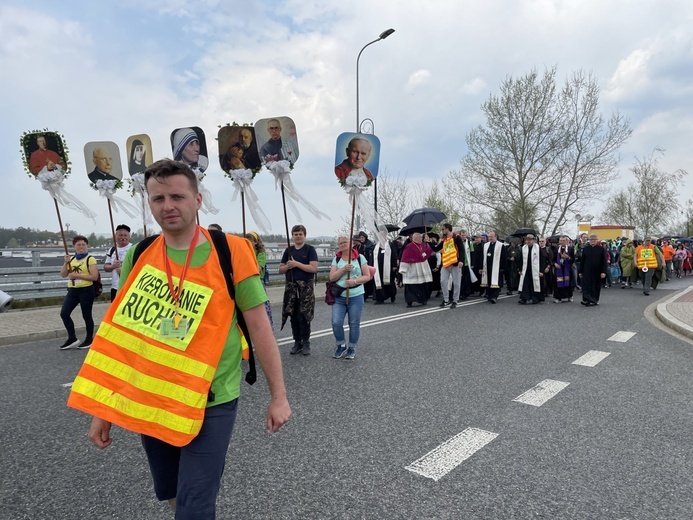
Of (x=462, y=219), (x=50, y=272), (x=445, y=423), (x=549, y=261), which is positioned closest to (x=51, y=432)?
(x=445, y=423)

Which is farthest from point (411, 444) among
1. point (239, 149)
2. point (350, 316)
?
point (239, 149)

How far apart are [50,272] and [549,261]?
1337 cm

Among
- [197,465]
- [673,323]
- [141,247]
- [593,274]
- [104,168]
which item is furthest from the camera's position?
[593,274]

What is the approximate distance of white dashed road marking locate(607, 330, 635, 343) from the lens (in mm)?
7840

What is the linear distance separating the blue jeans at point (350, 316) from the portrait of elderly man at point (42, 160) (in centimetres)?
534

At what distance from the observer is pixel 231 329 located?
6.42ft

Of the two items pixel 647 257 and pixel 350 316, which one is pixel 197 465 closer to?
pixel 350 316

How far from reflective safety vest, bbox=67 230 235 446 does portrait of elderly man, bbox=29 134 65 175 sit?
747 centimetres

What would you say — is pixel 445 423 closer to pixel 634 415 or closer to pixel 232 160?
pixel 634 415

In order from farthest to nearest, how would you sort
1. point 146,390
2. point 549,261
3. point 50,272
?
point 549,261 < point 50,272 < point 146,390

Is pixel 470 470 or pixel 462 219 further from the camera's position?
pixel 462 219

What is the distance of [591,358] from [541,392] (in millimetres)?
1972

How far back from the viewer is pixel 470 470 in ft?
10.5

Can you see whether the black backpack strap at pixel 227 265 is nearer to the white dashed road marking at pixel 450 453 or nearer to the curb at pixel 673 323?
the white dashed road marking at pixel 450 453
